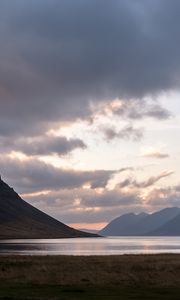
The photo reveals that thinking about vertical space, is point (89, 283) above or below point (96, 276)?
below

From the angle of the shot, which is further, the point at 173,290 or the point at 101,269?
the point at 101,269

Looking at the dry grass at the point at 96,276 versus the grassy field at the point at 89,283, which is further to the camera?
the dry grass at the point at 96,276

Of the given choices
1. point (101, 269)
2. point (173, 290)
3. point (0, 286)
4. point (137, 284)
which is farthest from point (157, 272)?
point (0, 286)

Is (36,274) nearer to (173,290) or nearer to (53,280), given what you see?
(53,280)

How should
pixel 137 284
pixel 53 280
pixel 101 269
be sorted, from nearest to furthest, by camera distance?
pixel 137 284 → pixel 53 280 → pixel 101 269

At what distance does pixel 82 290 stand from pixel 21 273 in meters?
19.2

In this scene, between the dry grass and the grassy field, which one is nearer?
the grassy field

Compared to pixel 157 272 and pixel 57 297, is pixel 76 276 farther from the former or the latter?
pixel 57 297

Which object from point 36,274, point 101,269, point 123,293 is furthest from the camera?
point 101,269

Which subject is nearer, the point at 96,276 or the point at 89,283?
the point at 89,283

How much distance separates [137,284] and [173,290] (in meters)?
6.50

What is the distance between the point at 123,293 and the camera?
39.9 meters

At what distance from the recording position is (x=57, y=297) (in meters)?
37.2

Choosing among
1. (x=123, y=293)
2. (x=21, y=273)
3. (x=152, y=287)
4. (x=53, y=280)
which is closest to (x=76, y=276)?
(x=53, y=280)
